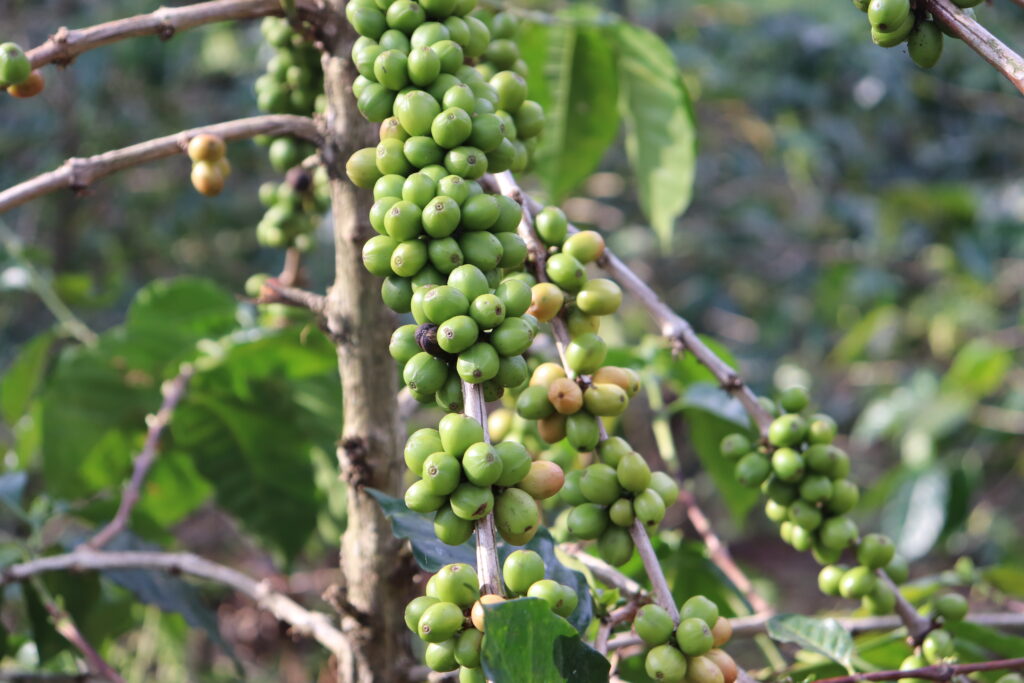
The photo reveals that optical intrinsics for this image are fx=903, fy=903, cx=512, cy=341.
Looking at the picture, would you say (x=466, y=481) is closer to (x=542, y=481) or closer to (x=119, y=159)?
(x=542, y=481)

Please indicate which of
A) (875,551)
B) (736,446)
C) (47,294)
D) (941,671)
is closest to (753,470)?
(736,446)

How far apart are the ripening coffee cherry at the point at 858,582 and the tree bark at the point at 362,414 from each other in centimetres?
51

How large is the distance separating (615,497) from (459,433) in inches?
8.2

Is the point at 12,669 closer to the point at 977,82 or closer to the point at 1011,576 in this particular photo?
the point at 1011,576

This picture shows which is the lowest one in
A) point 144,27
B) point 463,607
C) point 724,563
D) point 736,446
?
point 724,563

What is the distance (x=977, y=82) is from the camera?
146 inches

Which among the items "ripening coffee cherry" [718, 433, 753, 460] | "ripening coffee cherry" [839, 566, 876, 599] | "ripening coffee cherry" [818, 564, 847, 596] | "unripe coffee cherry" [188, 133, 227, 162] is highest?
"unripe coffee cherry" [188, 133, 227, 162]

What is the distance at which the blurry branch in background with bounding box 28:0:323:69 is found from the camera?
0.88 meters

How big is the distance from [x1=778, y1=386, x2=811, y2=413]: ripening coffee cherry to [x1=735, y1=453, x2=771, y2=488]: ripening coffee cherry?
7cm

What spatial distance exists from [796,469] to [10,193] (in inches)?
33.2

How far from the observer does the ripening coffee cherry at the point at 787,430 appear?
3.28 feet

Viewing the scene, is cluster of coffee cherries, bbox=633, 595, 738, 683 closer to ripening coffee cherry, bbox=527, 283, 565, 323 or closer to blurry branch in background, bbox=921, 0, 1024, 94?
ripening coffee cherry, bbox=527, 283, 565, 323

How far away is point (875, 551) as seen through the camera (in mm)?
1022

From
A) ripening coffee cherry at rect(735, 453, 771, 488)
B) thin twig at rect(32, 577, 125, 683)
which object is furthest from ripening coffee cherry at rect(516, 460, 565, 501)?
thin twig at rect(32, 577, 125, 683)
